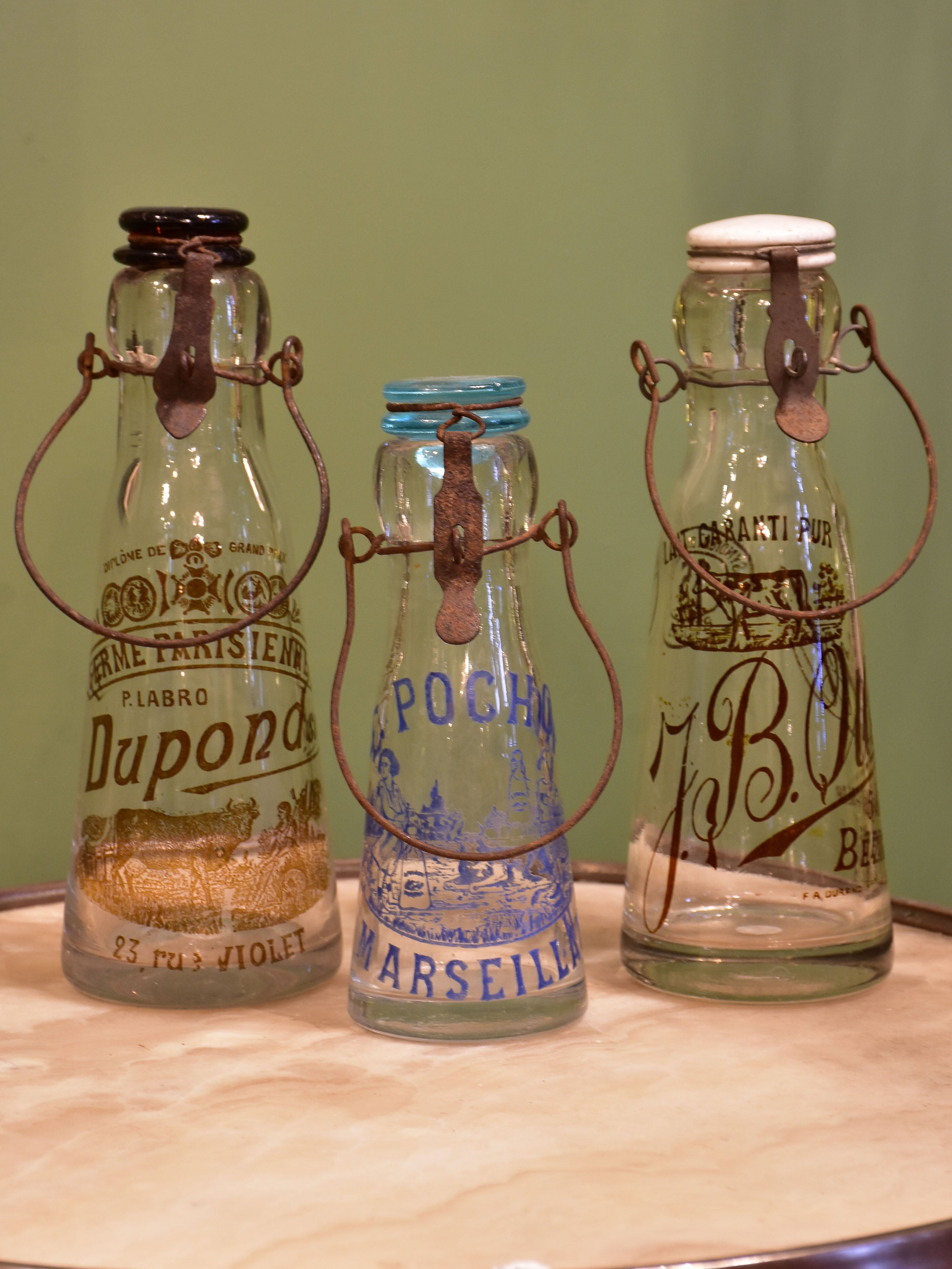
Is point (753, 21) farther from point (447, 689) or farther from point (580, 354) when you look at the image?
point (447, 689)

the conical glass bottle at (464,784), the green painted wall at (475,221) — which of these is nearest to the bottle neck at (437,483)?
the conical glass bottle at (464,784)

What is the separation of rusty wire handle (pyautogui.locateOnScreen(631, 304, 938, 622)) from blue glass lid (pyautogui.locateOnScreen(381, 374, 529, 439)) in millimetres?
58

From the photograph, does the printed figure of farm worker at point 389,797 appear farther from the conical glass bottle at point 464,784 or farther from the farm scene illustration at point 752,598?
the farm scene illustration at point 752,598

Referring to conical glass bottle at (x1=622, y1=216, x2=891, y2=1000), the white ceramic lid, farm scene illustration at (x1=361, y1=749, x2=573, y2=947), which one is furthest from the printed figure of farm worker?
the white ceramic lid

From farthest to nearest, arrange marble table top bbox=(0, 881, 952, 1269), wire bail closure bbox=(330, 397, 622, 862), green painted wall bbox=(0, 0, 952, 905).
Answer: green painted wall bbox=(0, 0, 952, 905), wire bail closure bbox=(330, 397, 622, 862), marble table top bbox=(0, 881, 952, 1269)

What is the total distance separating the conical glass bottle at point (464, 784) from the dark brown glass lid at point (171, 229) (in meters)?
0.10

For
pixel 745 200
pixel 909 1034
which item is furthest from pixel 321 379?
pixel 909 1034

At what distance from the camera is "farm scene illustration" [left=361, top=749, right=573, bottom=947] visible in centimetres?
54

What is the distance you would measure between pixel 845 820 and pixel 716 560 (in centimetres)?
12

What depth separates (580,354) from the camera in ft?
2.94

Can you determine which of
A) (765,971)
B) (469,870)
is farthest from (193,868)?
(765,971)

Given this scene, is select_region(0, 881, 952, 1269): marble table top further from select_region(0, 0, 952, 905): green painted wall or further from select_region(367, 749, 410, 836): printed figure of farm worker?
select_region(0, 0, 952, 905): green painted wall

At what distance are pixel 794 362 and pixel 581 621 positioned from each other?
5.2 inches

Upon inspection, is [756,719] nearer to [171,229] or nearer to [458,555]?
[458,555]
